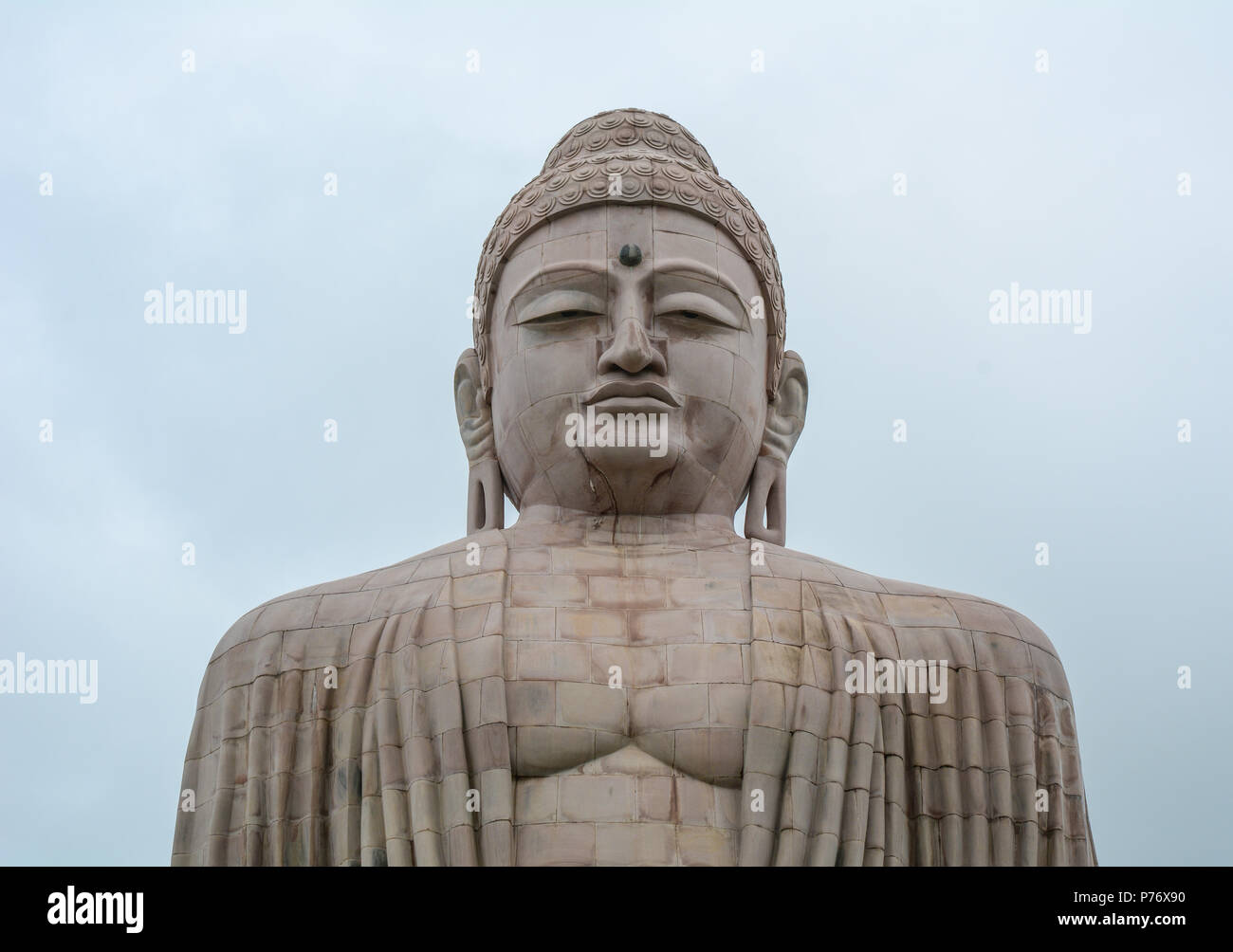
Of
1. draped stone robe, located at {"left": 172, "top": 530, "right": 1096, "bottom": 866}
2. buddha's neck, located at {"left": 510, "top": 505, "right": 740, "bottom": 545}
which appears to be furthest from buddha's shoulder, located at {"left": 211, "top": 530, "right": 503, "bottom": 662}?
buddha's neck, located at {"left": 510, "top": 505, "right": 740, "bottom": 545}

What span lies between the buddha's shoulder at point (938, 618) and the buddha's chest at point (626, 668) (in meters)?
0.58

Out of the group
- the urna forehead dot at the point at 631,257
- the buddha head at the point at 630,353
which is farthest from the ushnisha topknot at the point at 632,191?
the urna forehead dot at the point at 631,257

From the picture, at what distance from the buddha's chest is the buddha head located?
0.97 metres

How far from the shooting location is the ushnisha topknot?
17.3 meters

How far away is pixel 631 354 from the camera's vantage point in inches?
637

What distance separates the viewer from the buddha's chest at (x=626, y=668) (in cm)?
1480

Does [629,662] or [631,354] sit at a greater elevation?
[631,354]

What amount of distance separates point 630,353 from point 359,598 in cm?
256

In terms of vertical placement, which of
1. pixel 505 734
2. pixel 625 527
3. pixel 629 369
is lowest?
pixel 505 734

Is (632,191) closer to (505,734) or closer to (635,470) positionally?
(635,470)

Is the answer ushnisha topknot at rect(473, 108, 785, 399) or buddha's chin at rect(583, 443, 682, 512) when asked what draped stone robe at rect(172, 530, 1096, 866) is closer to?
buddha's chin at rect(583, 443, 682, 512)

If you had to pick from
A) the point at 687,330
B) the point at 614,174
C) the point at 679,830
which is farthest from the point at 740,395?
the point at 679,830

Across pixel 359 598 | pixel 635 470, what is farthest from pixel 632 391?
pixel 359 598

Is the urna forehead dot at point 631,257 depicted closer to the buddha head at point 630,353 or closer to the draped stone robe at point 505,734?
the buddha head at point 630,353
